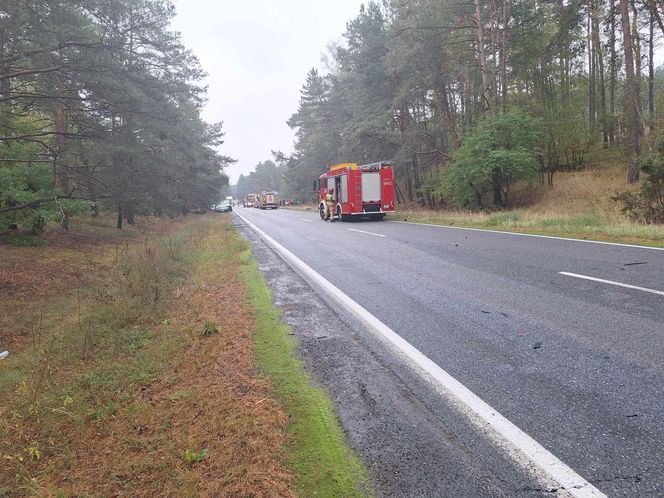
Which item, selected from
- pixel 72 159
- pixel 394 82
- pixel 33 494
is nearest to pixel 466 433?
pixel 33 494

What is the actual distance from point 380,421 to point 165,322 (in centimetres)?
368

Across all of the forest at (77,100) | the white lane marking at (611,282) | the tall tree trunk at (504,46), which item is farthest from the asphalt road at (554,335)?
the tall tree trunk at (504,46)

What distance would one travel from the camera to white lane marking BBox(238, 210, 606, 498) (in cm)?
215

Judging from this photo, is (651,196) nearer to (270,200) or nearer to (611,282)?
(611,282)

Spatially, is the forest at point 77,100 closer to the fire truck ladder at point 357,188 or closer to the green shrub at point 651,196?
the fire truck ladder at point 357,188

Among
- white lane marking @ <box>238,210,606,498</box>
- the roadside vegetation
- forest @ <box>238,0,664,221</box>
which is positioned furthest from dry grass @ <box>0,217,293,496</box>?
forest @ <box>238,0,664,221</box>

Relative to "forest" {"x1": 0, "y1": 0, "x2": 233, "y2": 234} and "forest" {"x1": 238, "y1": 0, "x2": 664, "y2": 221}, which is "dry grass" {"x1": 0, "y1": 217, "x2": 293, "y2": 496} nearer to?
"forest" {"x1": 0, "y1": 0, "x2": 233, "y2": 234}

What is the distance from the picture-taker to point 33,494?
238cm

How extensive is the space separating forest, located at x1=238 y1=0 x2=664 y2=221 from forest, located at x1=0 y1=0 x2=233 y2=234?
43.4 feet

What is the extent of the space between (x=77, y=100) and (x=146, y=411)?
37.7 ft

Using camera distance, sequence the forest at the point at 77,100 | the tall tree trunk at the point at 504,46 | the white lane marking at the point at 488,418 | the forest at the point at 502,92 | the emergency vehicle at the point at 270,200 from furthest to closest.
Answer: the emergency vehicle at the point at 270,200 < the tall tree trunk at the point at 504,46 < the forest at the point at 502,92 < the forest at the point at 77,100 < the white lane marking at the point at 488,418

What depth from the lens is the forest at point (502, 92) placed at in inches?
767

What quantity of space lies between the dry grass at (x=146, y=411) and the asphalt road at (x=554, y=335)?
1.36 metres

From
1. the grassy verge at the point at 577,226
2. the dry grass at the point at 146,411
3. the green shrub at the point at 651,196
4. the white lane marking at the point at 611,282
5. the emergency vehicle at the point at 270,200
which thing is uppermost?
the emergency vehicle at the point at 270,200
